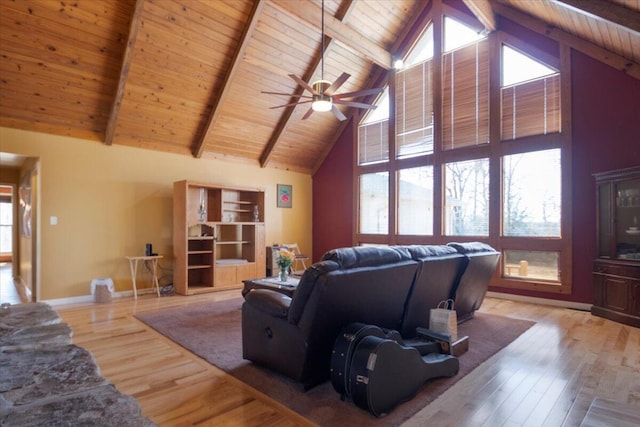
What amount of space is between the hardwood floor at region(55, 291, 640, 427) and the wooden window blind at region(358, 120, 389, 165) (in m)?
4.49

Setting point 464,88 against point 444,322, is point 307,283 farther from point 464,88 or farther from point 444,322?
point 464,88

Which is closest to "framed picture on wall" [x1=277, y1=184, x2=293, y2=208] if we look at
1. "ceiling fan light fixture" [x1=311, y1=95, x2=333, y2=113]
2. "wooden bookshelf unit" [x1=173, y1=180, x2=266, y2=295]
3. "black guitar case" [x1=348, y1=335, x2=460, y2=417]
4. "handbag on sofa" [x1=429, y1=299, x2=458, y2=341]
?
"wooden bookshelf unit" [x1=173, y1=180, x2=266, y2=295]

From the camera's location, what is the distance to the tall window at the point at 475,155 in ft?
17.1

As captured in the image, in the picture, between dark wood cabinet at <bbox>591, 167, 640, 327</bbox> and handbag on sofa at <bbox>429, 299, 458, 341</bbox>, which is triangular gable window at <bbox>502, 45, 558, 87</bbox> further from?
handbag on sofa at <bbox>429, 299, 458, 341</bbox>

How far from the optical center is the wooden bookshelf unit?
5926 mm

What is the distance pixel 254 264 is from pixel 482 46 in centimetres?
575

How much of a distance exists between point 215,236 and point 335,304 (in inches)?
175

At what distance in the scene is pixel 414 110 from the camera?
6816 mm

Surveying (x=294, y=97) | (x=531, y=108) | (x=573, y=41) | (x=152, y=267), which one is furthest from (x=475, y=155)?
(x=152, y=267)

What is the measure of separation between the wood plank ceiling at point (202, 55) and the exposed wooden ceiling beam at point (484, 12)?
18mm

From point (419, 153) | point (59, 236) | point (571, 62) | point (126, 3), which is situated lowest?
point (59, 236)

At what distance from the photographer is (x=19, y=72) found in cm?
446

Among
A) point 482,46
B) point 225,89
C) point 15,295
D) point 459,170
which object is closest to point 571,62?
point 482,46

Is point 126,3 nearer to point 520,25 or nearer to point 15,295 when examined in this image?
point 15,295
